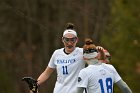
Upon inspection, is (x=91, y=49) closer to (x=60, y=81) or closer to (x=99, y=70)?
(x=99, y=70)

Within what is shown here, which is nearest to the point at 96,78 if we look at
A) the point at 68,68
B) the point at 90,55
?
the point at 90,55

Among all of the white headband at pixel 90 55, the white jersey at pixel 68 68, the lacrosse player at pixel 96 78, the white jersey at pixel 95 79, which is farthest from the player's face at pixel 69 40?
the white jersey at pixel 95 79

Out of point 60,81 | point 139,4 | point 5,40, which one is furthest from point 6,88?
point 60,81

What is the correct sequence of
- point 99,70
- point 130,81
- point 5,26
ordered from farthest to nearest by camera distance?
point 5,26
point 130,81
point 99,70

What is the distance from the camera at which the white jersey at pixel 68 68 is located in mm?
13539

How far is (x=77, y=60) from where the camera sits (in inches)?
535

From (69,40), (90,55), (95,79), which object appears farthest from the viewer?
(69,40)

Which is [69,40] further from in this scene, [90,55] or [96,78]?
[96,78]

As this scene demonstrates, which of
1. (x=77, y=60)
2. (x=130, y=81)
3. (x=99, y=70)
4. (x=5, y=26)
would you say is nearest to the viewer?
(x=99, y=70)

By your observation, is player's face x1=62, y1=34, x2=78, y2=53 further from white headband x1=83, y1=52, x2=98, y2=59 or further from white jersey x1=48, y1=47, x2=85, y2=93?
white headband x1=83, y1=52, x2=98, y2=59

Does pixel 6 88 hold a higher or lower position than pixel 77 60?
lower

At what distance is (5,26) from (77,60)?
87.1 ft

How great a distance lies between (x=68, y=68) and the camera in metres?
13.5

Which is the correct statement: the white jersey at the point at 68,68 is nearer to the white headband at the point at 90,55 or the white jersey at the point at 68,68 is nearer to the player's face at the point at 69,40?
the player's face at the point at 69,40
